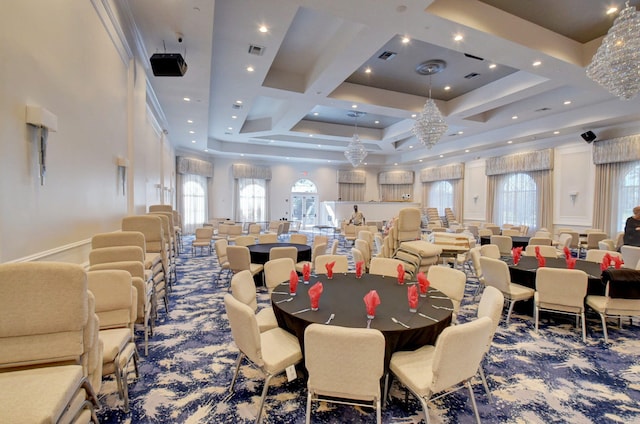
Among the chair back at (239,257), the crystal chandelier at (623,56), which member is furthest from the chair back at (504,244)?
the chair back at (239,257)

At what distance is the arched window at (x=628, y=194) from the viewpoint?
26.9ft

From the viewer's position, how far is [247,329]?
2.22m

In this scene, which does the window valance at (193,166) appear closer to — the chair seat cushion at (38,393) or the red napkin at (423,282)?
the red napkin at (423,282)

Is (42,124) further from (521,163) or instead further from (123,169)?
(521,163)

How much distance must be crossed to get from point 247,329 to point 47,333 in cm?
112

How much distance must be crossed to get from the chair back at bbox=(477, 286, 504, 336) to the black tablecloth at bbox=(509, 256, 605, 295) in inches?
86.9

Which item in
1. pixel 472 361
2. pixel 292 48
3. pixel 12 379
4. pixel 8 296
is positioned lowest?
pixel 472 361

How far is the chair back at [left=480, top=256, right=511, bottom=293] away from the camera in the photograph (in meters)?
4.12

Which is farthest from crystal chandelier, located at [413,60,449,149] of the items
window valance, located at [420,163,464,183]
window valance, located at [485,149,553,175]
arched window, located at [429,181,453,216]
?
arched window, located at [429,181,453,216]

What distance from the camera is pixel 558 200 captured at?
10.1 metres

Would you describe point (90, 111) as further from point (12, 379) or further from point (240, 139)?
point (240, 139)

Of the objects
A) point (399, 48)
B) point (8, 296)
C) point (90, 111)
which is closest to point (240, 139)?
point (399, 48)

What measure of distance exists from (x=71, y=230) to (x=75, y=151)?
2.77 feet

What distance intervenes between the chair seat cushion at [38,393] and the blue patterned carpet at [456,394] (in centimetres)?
107
